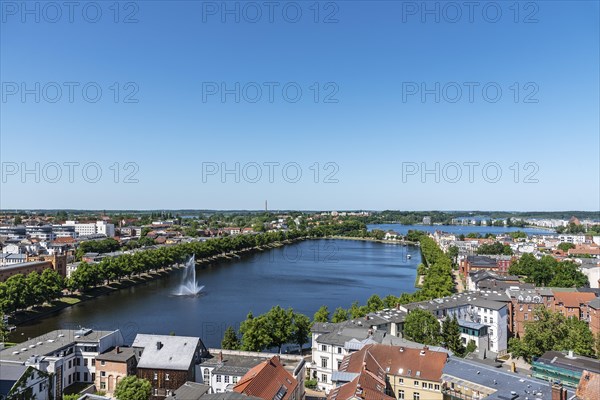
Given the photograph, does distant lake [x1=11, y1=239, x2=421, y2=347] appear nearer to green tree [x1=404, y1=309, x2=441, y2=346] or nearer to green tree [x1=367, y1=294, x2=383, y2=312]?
green tree [x1=367, y1=294, x2=383, y2=312]

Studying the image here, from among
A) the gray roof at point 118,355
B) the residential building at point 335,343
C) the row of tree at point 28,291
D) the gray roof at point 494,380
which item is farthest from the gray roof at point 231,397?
the row of tree at point 28,291

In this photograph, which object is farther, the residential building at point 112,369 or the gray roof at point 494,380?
the residential building at point 112,369

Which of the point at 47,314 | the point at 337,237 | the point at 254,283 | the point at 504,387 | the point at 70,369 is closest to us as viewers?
the point at 504,387

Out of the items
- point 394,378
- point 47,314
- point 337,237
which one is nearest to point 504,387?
point 394,378

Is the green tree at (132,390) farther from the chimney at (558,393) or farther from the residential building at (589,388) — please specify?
the residential building at (589,388)

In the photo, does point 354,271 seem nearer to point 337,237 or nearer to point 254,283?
point 254,283

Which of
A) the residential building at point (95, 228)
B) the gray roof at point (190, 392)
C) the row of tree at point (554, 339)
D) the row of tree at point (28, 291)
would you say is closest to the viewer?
the gray roof at point (190, 392)
